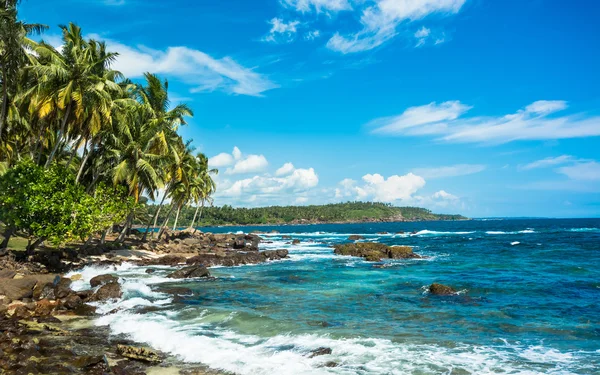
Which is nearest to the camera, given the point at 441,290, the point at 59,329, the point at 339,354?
the point at 339,354

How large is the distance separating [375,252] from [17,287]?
101 feet

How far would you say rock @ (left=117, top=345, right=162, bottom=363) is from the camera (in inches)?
413

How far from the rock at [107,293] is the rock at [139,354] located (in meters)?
7.56

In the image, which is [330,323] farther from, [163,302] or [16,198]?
[16,198]

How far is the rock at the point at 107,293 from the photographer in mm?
17453

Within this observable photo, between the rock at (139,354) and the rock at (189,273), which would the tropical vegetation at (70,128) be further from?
the rock at (139,354)

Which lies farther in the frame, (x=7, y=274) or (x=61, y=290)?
(x=7, y=274)

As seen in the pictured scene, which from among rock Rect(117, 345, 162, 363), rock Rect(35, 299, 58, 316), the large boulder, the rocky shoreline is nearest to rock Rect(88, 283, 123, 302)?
the rocky shoreline

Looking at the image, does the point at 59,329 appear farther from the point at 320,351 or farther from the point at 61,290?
the point at 320,351

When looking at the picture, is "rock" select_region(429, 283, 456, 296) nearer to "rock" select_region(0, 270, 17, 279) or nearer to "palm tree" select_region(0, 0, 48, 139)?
"rock" select_region(0, 270, 17, 279)

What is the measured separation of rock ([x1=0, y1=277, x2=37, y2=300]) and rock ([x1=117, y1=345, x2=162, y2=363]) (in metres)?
8.61

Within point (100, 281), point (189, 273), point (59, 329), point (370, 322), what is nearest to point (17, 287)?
point (100, 281)

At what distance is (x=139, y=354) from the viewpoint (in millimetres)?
10648

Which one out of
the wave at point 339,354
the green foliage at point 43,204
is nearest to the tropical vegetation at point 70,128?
the green foliage at point 43,204
